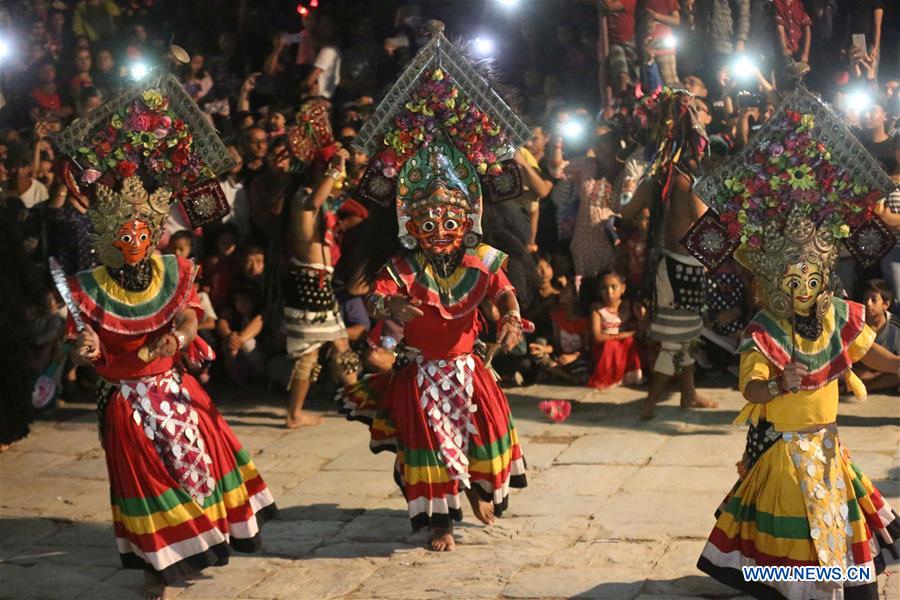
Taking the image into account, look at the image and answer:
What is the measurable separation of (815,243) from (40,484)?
5.14 metres

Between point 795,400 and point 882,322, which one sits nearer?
point 795,400

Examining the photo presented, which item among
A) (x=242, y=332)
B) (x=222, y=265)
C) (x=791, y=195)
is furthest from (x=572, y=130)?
(x=791, y=195)

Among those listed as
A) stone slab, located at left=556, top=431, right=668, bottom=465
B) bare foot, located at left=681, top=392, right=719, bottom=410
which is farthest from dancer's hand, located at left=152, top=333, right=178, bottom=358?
bare foot, located at left=681, top=392, right=719, bottom=410

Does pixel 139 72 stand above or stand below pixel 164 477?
above

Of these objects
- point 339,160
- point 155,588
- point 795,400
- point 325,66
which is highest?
point 325,66

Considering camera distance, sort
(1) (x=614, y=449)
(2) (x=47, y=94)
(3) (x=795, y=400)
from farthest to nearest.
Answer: (2) (x=47, y=94)
(1) (x=614, y=449)
(3) (x=795, y=400)

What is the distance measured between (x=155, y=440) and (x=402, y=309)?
1.31 m

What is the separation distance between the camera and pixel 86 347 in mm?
6176

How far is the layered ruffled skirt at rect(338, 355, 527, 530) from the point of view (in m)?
6.79

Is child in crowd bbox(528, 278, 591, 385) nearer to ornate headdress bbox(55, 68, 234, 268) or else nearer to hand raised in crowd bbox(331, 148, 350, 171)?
hand raised in crowd bbox(331, 148, 350, 171)

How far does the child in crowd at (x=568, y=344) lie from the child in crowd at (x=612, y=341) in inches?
6.2

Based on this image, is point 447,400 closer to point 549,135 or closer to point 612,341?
point 612,341

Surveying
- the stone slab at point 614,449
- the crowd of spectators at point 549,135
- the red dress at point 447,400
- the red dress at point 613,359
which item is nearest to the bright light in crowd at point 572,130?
the crowd of spectators at point 549,135

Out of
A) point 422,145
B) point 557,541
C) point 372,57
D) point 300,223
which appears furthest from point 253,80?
point 557,541
